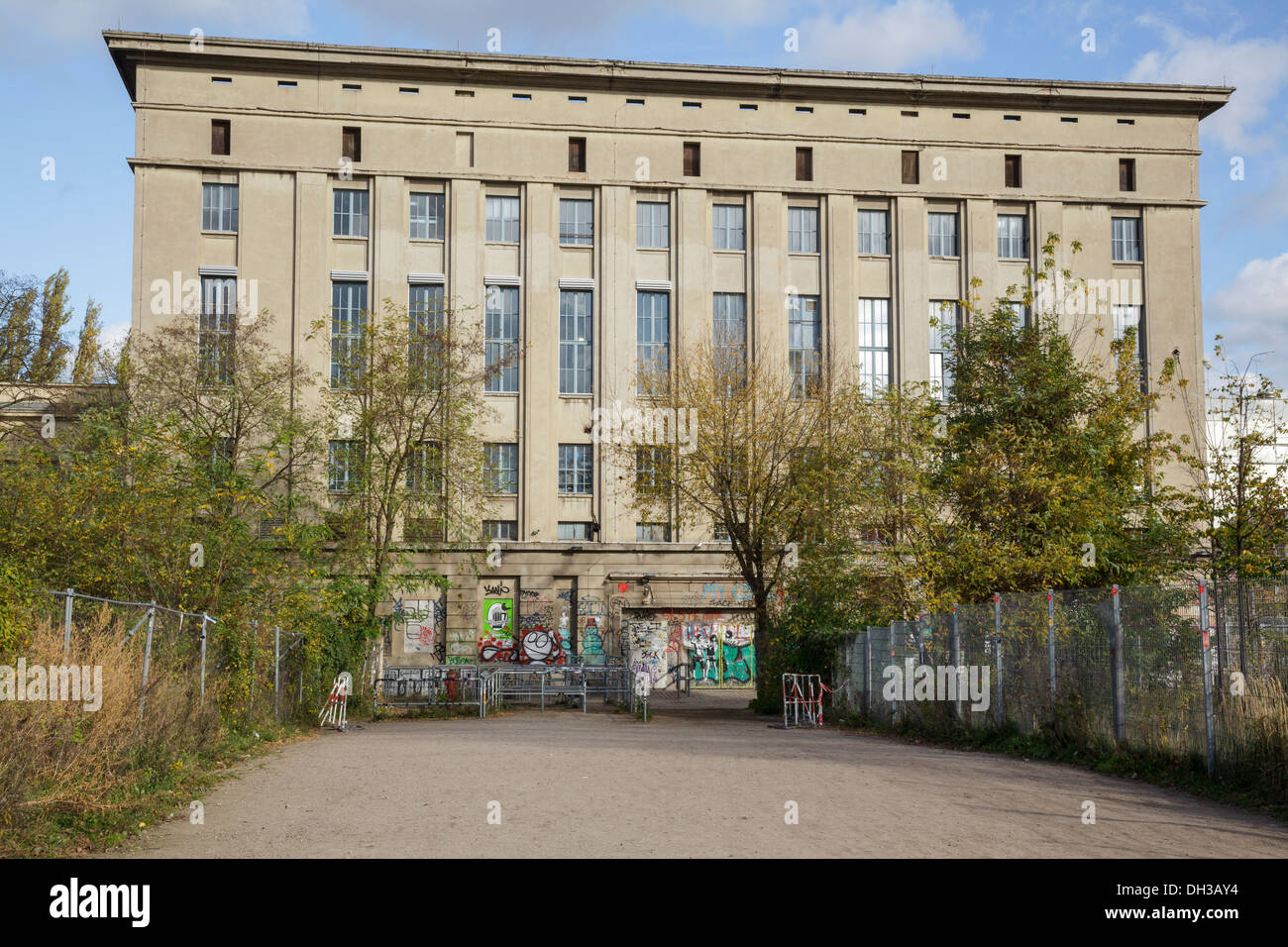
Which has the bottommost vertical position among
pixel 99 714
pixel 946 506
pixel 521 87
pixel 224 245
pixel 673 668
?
pixel 673 668

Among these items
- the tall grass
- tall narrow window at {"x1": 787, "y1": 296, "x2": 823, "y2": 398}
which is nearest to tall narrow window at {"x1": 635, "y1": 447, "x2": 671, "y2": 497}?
tall narrow window at {"x1": 787, "y1": 296, "x2": 823, "y2": 398}

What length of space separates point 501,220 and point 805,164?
42.1ft

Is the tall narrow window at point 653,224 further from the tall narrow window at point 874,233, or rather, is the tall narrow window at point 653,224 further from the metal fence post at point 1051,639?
the metal fence post at point 1051,639

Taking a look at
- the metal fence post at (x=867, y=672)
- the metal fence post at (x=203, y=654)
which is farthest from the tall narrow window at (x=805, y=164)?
the metal fence post at (x=203, y=654)

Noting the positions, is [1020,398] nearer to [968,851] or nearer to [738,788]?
[738,788]

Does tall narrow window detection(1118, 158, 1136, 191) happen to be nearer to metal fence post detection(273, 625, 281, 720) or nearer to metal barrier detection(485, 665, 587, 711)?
metal barrier detection(485, 665, 587, 711)

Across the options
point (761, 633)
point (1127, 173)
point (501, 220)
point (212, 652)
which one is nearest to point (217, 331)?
point (501, 220)

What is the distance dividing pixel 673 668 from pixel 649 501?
14839 mm

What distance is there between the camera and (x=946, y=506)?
90.1 ft

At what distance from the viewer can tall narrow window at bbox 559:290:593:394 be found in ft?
157

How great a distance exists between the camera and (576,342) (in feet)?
158

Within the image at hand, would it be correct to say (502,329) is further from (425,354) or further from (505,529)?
(425,354)

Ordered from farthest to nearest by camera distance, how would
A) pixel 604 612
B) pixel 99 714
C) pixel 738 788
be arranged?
pixel 604 612
pixel 738 788
pixel 99 714

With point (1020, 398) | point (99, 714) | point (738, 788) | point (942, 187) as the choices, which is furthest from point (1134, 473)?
point (942, 187)
